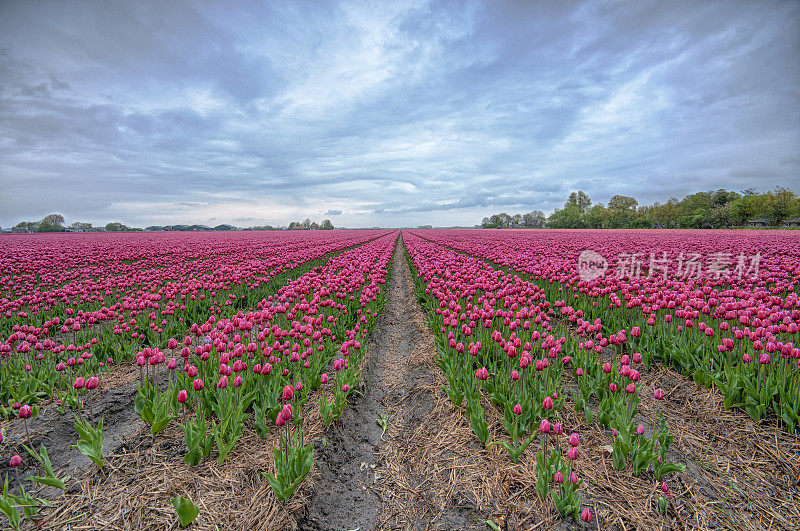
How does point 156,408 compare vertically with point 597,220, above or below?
below

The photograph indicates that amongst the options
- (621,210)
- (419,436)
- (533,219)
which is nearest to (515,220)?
(533,219)

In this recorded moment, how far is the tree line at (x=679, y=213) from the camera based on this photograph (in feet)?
259

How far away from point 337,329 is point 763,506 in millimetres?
6156

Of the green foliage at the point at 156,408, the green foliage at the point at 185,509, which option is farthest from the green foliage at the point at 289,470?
the green foliage at the point at 156,408

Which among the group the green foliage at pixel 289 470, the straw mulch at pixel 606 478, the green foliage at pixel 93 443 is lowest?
the straw mulch at pixel 606 478

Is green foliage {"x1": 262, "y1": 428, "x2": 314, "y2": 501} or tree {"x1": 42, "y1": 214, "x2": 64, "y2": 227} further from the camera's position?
tree {"x1": 42, "y1": 214, "x2": 64, "y2": 227}

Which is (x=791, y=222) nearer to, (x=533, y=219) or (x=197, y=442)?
(x=533, y=219)

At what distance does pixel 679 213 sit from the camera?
111m

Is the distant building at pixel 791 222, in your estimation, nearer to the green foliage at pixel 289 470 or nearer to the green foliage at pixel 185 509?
the green foliage at pixel 289 470

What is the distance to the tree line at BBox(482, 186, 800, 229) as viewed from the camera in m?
78.9

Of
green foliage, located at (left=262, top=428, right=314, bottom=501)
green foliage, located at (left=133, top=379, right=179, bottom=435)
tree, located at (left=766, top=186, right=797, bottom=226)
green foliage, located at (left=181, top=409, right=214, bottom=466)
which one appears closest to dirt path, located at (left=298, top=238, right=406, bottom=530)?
green foliage, located at (left=262, top=428, right=314, bottom=501)

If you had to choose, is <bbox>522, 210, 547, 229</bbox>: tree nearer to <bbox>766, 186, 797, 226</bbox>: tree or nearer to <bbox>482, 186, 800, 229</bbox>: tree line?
<bbox>482, 186, 800, 229</bbox>: tree line

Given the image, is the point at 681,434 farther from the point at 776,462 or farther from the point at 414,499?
the point at 414,499

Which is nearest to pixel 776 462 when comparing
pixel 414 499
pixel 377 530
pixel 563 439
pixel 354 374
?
pixel 563 439
